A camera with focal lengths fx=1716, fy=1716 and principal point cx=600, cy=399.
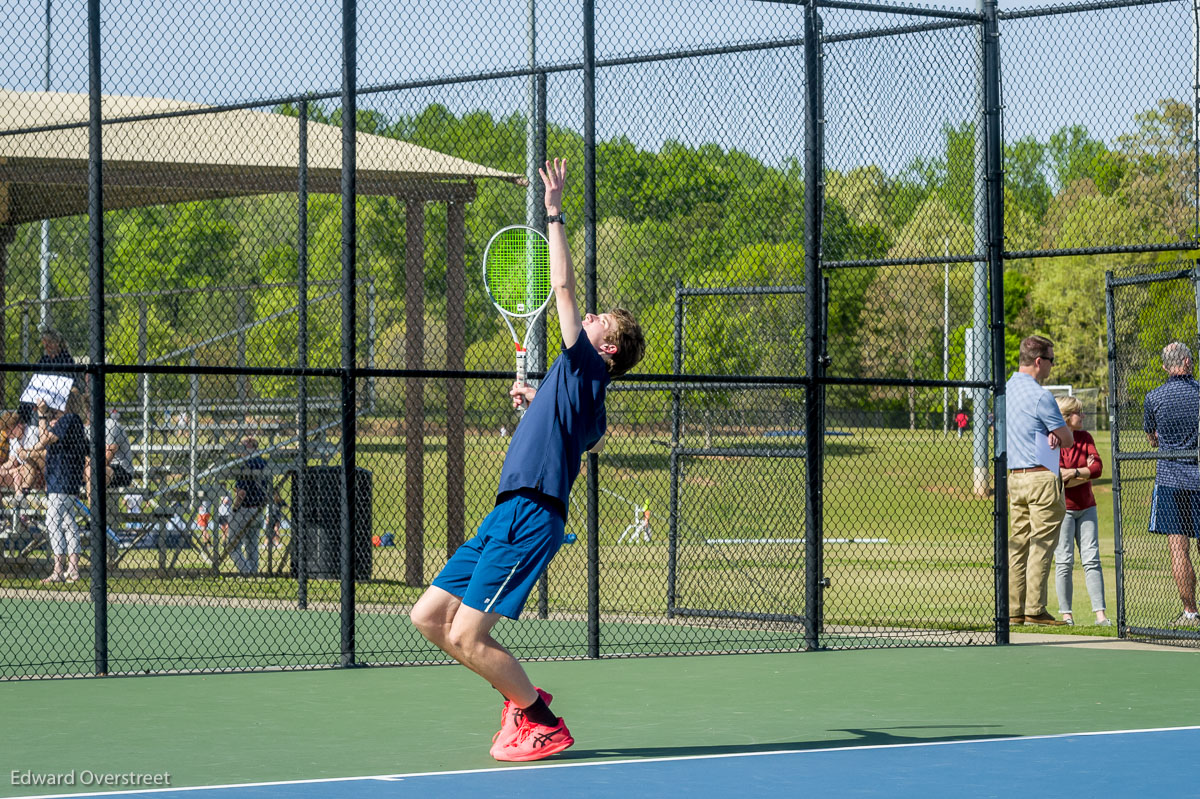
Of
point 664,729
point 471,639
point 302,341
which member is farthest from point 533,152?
point 471,639

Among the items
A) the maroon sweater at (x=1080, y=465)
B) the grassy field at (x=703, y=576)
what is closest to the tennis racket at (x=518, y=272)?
the grassy field at (x=703, y=576)

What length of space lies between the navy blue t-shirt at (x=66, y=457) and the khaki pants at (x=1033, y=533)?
23.0 feet

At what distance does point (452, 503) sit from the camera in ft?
43.9

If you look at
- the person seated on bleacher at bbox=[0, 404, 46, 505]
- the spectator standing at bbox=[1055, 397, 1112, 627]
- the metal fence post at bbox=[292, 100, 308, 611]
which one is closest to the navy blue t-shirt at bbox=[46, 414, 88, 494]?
the person seated on bleacher at bbox=[0, 404, 46, 505]

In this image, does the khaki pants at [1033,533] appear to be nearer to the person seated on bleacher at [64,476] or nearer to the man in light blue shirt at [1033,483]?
the man in light blue shirt at [1033,483]

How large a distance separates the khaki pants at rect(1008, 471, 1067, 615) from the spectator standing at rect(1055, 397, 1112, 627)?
0.20m

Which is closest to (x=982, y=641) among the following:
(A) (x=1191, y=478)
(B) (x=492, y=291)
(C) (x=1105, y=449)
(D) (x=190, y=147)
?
(A) (x=1191, y=478)

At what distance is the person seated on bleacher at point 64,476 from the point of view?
1311 cm

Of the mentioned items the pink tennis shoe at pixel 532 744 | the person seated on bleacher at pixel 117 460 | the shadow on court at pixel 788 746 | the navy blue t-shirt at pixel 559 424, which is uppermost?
the navy blue t-shirt at pixel 559 424

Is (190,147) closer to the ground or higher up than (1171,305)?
higher up

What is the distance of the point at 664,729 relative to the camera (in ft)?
24.0

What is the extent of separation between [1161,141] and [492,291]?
6004 millimetres

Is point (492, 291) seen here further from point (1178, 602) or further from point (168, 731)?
point (1178, 602)

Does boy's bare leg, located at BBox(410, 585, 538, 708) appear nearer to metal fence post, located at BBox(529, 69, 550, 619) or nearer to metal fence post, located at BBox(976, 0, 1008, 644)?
metal fence post, located at BBox(529, 69, 550, 619)
